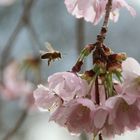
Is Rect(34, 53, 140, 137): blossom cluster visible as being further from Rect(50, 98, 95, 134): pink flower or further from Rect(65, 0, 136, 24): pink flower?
Rect(65, 0, 136, 24): pink flower

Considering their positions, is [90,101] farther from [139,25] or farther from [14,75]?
[139,25]

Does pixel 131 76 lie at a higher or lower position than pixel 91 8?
lower

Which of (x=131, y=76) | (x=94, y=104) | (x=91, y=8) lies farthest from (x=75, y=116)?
(x=91, y=8)

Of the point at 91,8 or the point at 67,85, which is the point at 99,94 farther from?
the point at 91,8

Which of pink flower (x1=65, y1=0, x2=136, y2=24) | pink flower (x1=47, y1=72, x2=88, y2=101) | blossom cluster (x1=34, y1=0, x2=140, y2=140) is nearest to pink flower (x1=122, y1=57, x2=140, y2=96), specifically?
blossom cluster (x1=34, y1=0, x2=140, y2=140)

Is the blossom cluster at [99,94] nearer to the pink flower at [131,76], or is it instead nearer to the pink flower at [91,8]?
the pink flower at [131,76]

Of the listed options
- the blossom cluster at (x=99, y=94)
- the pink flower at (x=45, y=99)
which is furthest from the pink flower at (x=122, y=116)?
the pink flower at (x=45, y=99)

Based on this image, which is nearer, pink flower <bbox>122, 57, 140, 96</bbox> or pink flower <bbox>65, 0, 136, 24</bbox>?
pink flower <bbox>122, 57, 140, 96</bbox>
